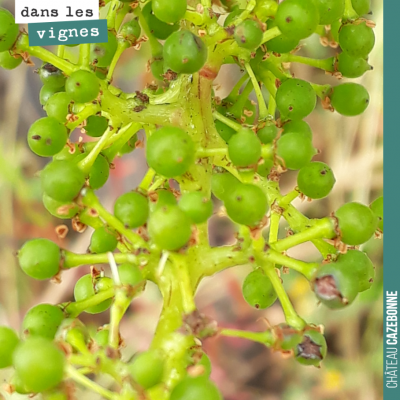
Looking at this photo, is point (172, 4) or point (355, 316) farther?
point (355, 316)

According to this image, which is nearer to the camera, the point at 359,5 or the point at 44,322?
the point at 44,322

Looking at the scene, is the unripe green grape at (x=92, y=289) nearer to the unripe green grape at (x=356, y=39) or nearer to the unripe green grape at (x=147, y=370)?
the unripe green grape at (x=147, y=370)

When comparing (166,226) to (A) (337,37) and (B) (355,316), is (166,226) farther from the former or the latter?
(B) (355,316)

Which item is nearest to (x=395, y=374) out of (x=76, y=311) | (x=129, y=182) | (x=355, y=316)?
(x=355, y=316)

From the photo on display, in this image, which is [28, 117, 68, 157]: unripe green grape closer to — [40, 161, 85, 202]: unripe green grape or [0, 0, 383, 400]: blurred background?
[40, 161, 85, 202]: unripe green grape

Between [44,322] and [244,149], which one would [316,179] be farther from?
[44,322]

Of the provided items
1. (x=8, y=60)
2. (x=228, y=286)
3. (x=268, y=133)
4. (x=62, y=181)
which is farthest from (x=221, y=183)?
(x=228, y=286)
